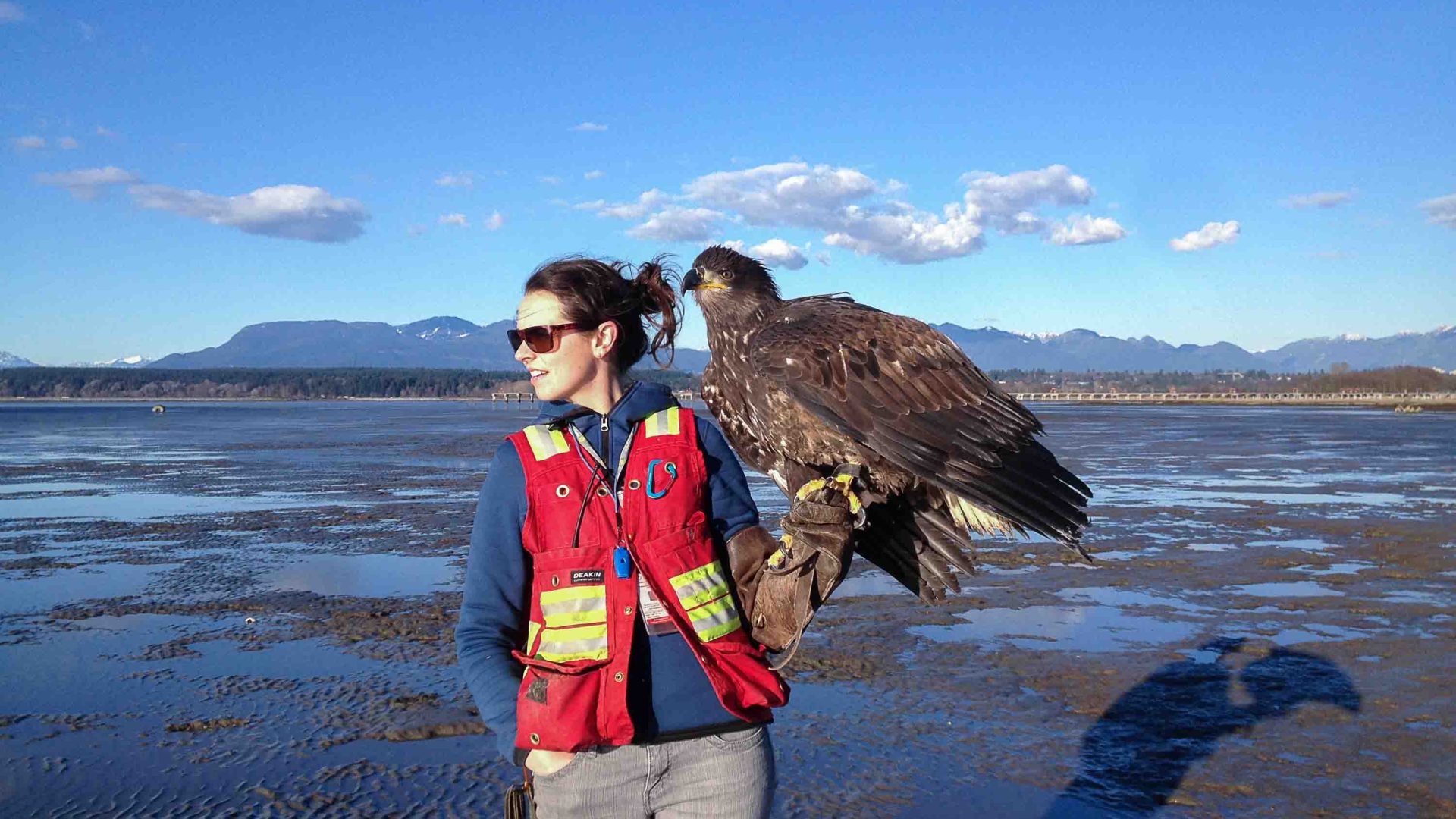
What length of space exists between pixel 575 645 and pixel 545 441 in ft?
1.52

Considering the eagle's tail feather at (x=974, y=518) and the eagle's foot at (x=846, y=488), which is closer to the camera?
the eagle's foot at (x=846, y=488)

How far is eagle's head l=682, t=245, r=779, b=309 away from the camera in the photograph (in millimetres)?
4473

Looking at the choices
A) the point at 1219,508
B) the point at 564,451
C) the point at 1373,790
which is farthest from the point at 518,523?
the point at 1219,508

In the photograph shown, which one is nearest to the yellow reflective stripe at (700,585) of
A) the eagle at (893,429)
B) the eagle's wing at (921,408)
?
the eagle at (893,429)

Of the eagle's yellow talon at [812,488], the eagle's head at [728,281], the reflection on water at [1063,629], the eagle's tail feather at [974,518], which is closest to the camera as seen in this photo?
the eagle's yellow talon at [812,488]

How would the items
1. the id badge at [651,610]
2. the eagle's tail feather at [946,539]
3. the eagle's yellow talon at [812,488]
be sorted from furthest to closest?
the eagle's tail feather at [946,539], the eagle's yellow talon at [812,488], the id badge at [651,610]

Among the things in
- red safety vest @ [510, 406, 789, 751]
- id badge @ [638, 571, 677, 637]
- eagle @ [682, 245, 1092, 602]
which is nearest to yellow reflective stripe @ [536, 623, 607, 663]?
red safety vest @ [510, 406, 789, 751]

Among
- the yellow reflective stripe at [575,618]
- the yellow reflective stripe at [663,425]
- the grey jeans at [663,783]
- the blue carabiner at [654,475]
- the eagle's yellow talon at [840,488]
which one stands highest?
the yellow reflective stripe at [663,425]

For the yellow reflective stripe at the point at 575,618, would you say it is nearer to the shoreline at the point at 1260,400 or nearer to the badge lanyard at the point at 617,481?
the badge lanyard at the point at 617,481

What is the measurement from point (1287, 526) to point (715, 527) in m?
14.2

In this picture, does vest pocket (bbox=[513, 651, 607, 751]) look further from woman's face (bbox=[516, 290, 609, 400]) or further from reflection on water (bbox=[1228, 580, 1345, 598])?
reflection on water (bbox=[1228, 580, 1345, 598])

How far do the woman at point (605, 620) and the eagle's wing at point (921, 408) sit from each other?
4.61 feet

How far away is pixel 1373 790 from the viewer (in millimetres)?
5184

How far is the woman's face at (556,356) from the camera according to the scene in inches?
95.4
